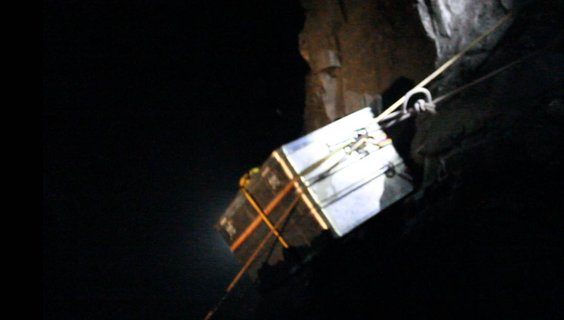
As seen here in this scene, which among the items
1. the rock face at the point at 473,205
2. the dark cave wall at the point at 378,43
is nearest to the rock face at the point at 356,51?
the dark cave wall at the point at 378,43

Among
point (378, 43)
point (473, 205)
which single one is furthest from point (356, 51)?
point (473, 205)

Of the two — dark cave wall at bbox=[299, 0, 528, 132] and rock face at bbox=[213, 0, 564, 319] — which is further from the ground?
dark cave wall at bbox=[299, 0, 528, 132]

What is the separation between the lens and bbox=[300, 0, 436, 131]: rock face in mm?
6035

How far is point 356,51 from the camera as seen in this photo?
720 centimetres

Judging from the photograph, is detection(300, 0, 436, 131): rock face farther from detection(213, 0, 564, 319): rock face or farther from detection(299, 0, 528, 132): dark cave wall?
detection(213, 0, 564, 319): rock face

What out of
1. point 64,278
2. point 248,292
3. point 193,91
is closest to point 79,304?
point 64,278

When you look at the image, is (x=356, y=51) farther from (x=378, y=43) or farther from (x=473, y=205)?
(x=473, y=205)

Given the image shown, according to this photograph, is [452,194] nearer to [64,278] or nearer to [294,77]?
[294,77]

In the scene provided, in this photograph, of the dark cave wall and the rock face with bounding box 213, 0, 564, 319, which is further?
the dark cave wall

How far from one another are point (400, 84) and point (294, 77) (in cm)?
780

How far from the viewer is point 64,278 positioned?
18.8 m

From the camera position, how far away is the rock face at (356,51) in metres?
6.04

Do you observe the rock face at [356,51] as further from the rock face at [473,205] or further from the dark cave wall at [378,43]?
the rock face at [473,205]

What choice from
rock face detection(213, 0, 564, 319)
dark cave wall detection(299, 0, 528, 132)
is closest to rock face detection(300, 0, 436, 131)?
dark cave wall detection(299, 0, 528, 132)
